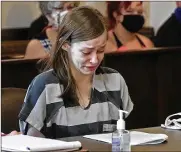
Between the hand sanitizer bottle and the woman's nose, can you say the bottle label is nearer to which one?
the hand sanitizer bottle

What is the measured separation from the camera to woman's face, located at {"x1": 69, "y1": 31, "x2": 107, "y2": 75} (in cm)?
198

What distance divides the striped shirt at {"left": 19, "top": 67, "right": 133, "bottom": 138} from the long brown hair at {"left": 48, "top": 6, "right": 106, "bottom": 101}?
0.03m

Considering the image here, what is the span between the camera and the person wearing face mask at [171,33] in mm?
4621

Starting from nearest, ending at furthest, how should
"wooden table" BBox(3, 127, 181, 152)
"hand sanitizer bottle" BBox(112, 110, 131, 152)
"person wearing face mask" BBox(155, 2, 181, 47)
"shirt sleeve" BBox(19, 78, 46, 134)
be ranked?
"hand sanitizer bottle" BBox(112, 110, 131, 152)
"wooden table" BBox(3, 127, 181, 152)
"shirt sleeve" BBox(19, 78, 46, 134)
"person wearing face mask" BBox(155, 2, 181, 47)

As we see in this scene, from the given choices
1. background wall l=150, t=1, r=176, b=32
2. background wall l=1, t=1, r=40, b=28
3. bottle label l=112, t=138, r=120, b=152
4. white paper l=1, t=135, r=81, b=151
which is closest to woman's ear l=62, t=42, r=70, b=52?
white paper l=1, t=135, r=81, b=151

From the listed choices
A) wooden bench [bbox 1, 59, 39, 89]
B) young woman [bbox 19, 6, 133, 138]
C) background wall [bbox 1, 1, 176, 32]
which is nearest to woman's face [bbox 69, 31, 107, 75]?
young woman [bbox 19, 6, 133, 138]

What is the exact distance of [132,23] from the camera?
4.40m

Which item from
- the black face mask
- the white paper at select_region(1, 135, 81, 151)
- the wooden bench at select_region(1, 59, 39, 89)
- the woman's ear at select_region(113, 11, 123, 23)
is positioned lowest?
the wooden bench at select_region(1, 59, 39, 89)

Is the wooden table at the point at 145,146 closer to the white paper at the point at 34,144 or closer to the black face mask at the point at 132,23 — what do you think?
the white paper at the point at 34,144

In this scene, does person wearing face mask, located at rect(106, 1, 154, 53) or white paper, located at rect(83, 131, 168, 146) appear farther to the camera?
person wearing face mask, located at rect(106, 1, 154, 53)

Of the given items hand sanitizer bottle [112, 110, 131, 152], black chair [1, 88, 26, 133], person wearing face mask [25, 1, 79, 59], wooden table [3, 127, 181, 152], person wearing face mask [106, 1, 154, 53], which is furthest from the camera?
person wearing face mask [106, 1, 154, 53]

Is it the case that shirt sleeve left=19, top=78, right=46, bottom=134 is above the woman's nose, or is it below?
below

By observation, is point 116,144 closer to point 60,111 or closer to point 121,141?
point 121,141

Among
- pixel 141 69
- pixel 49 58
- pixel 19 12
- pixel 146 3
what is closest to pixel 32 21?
pixel 19 12
